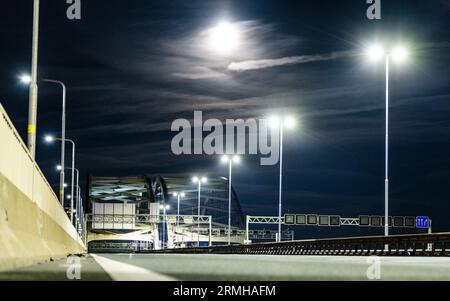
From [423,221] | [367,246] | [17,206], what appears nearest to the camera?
[17,206]

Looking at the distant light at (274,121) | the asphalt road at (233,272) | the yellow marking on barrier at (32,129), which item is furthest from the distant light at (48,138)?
the asphalt road at (233,272)

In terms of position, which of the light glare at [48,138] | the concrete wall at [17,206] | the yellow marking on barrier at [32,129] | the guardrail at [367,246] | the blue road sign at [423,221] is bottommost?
the guardrail at [367,246]

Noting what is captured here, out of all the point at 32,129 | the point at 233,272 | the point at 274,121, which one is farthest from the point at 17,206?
the point at 274,121

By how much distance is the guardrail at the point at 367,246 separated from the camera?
40938mm

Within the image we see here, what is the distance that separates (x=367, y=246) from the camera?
Result: 52281 mm

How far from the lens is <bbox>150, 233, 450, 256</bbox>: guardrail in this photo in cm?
4094

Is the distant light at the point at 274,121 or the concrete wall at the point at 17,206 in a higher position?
the distant light at the point at 274,121

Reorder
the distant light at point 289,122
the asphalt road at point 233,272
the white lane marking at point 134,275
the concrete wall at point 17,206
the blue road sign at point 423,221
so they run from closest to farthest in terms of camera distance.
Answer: the white lane marking at point 134,275 → the asphalt road at point 233,272 → the concrete wall at point 17,206 → the distant light at point 289,122 → the blue road sign at point 423,221

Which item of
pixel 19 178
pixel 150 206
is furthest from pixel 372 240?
pixel 150 206

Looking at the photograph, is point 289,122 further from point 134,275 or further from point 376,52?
point 134,275

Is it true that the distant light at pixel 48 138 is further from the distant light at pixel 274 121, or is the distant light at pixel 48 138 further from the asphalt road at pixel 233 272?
the asphalt road at pixel 233 272

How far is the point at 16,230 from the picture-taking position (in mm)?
15289

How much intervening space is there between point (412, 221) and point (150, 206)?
73.3 m
